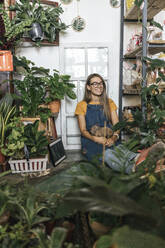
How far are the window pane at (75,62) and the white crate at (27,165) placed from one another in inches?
59.0

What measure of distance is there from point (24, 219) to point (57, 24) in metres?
2.86

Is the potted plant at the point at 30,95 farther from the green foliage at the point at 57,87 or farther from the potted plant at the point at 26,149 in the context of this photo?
the potted plant at the point at 26,149

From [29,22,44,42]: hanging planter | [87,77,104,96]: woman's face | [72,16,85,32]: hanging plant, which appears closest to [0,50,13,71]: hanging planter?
[29,22,44,42]: hanging planter

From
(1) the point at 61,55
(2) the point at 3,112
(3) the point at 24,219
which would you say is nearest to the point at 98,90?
(1) the point at 61,55

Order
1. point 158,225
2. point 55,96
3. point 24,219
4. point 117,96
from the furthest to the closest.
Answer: point 117,96 → point 55,96 → point 24,219 → point 158,225

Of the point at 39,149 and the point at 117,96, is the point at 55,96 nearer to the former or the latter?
the point at 39,149

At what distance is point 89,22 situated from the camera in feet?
11.1

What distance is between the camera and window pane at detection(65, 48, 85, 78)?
347 cm

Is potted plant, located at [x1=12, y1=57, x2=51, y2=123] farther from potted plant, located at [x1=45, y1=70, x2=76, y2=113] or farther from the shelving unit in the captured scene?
the shelving unit

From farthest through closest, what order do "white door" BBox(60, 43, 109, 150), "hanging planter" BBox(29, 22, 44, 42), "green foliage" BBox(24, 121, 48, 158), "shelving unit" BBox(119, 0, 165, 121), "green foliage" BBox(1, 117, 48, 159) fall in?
1. "white door" BBox(60, 43, 109, 150)
2. "hanging planter" BBox(29, 22, 44, 42)
3. "green foliage" BBox(24, 121, 48, 158)
4. "green foliage" BBox(1, 117, 48, 159)
5. "shelving unit" BBox(119, 0, 165, 121)

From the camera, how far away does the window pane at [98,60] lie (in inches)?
137

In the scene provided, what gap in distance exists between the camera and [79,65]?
3514 mm

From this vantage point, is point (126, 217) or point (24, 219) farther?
point (24, 219)

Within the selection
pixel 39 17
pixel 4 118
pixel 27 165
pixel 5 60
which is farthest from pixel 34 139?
pixel 39 17
